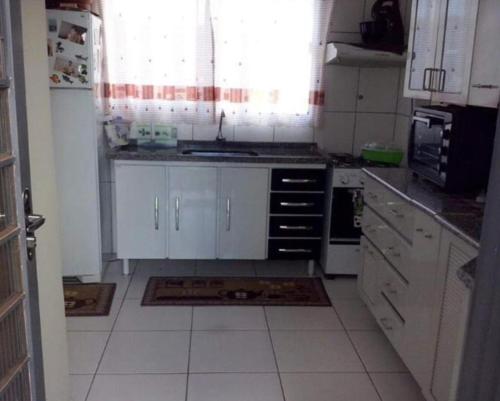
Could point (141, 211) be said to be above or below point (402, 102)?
below

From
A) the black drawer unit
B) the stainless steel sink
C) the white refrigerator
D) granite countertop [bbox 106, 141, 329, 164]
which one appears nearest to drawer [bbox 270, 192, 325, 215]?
the black drawer unit

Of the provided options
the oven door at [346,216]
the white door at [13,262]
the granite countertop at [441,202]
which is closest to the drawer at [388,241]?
the granite countertop at [441,202]

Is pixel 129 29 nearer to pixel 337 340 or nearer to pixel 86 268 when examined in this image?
pixel 86 268

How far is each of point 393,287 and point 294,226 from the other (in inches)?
43.7

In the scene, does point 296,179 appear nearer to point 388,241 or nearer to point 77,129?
point 388,241

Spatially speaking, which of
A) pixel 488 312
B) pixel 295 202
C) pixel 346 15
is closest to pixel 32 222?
pixel 488 312

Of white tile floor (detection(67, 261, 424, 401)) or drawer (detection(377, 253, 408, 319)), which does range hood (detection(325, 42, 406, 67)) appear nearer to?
drawer (detection(377, 253, 408, 319))

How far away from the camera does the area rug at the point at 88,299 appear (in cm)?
294

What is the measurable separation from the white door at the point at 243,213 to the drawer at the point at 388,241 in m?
0.77

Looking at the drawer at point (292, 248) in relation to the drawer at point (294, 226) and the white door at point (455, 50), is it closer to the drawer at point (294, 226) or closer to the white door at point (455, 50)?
the drawer at point (294, 226)

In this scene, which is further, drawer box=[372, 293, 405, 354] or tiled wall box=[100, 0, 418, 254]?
tiled wall box=[100, 0, 418, 254]

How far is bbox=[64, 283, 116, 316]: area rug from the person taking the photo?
9.64 feet

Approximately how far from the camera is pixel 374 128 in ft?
12.4

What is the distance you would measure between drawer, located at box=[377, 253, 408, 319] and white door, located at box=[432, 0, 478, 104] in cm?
83
